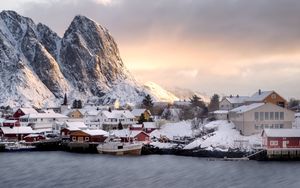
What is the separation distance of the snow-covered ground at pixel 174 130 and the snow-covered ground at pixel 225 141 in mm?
11066

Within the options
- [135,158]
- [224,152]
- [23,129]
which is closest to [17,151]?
[23,129]

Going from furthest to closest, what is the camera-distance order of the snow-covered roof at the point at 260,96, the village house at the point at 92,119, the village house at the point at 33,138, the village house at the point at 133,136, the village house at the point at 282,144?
the village house at the point at 92,119 < the village house at the point at 33,138 < the snow-covered roof at the point at 260,96 < the village house at the point at 133,136 < the village house at the point at 282,144

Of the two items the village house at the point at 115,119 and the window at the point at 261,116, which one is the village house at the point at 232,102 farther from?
the village house at the point at 115,119

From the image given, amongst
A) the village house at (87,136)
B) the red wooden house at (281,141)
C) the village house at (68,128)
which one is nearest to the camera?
the red wooden house at (281,141)

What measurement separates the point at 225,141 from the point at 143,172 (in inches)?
897

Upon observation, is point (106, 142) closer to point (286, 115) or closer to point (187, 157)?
point (187, 157)

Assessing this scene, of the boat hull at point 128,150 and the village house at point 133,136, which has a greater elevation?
the village house at point 133,136

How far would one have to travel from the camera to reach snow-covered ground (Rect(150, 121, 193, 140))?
3866 inches

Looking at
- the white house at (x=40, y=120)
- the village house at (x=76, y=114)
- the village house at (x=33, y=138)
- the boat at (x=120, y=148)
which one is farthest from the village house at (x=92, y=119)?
the boat at (x=120, y=148)

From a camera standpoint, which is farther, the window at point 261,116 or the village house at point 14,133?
the village house at point 14,133

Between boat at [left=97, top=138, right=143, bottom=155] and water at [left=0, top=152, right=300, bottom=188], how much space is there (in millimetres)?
5404

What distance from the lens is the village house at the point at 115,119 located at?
394 feet

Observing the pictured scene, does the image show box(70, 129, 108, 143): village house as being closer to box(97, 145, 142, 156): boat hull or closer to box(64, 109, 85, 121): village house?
box(97, 145, 142, 156): boat hull

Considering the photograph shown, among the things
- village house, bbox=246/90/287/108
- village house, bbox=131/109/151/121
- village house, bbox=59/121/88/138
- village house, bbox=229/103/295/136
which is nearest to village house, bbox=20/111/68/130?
village house, bbox=59/121/88/138
